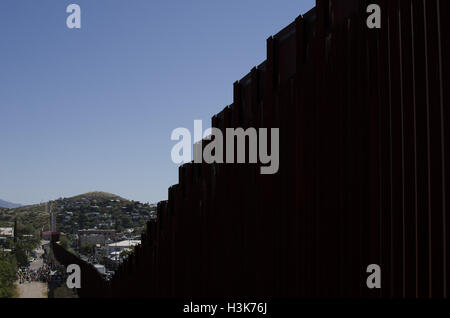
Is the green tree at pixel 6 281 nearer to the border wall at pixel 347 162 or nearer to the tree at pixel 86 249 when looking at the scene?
the tree at pixel 86 249

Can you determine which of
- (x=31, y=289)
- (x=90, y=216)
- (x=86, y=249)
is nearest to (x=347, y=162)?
(x=31, y=289)

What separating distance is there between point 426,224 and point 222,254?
3.39 metres

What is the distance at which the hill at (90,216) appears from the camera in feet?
487

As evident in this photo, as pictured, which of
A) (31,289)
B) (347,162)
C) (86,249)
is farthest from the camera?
(86,249)

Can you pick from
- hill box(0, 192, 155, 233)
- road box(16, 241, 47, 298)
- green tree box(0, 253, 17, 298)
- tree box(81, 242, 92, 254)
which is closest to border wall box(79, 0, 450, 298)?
green tree box(0, 253, 17, 298)

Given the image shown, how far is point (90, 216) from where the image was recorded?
157 meters

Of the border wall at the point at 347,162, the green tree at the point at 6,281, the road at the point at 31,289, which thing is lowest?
the road at the point at 31,289

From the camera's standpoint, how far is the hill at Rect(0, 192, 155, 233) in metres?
148

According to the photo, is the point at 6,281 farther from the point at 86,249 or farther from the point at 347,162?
the point at 347,162

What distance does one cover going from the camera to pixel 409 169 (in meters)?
3.50

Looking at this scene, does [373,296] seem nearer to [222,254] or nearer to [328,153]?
[328,153]

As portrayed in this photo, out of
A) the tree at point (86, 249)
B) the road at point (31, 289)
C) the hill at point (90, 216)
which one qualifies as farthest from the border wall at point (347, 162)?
the hill at point (90, 216)

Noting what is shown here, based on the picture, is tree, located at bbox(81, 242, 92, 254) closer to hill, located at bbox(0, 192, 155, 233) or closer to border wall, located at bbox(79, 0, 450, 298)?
hill, located at bbox(0, 192, 155, 233)
